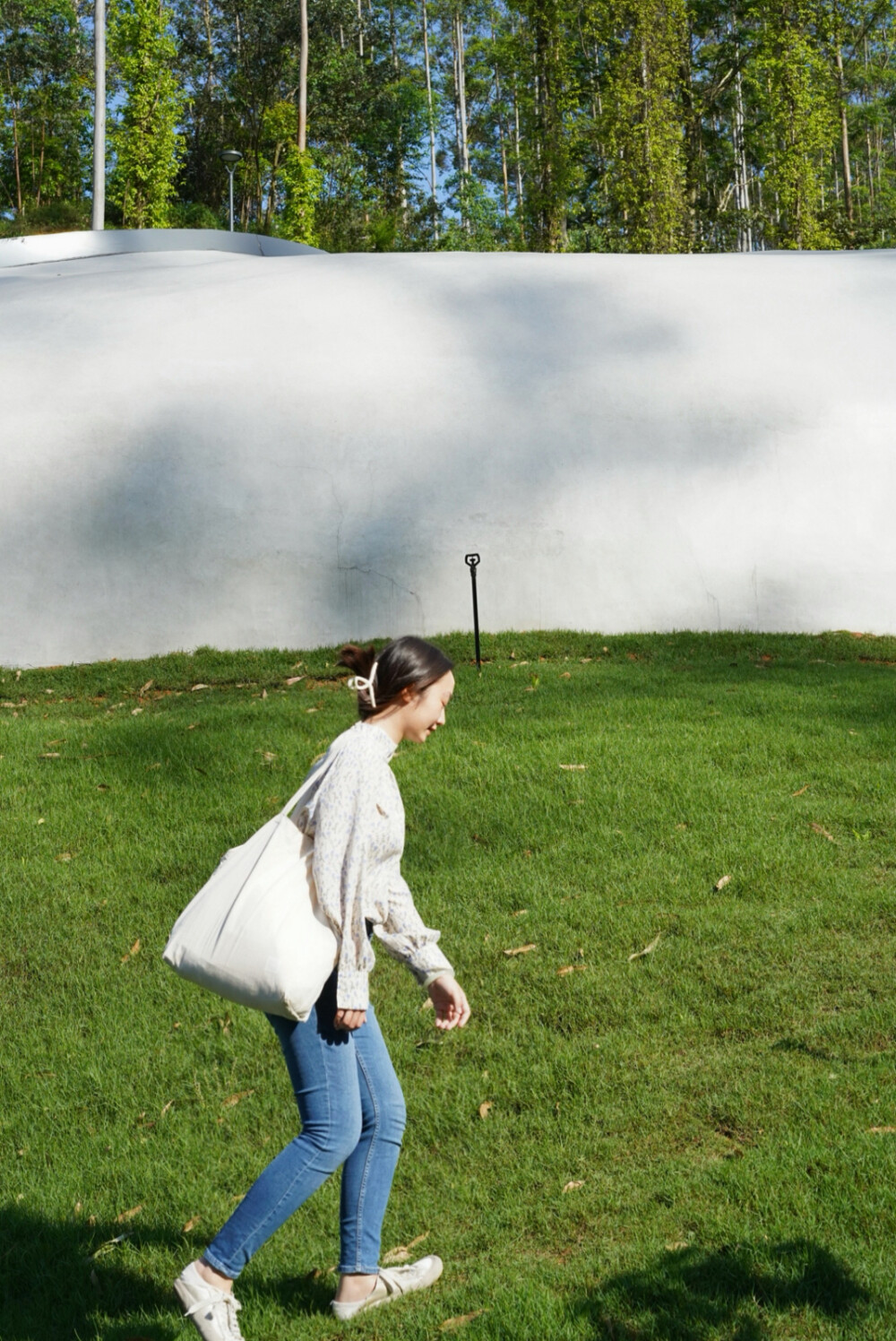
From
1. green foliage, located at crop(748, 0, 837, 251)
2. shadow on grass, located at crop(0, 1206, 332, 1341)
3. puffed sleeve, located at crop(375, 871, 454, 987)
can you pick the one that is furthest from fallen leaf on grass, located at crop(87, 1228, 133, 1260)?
green foliage, located at crop(748, 0, 837, 251)

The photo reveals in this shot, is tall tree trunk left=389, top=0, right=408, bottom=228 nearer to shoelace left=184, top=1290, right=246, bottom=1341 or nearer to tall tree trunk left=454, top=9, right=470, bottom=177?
tall tree trunk left=454, top=9, right=470, bottom=177

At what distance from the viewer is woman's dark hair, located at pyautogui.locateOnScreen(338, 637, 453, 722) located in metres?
2.86

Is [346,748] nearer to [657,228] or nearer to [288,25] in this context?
[657,228]

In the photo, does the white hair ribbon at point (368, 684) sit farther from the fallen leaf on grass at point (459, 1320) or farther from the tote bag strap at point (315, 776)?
the fallen leaf on grass at point (459, 1320)

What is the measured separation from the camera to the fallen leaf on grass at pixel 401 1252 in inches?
131

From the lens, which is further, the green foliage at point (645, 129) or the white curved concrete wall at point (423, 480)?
the green foliage at point (645, 129)

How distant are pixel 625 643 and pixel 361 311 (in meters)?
4.10

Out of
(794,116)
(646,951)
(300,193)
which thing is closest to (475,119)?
(300,193)

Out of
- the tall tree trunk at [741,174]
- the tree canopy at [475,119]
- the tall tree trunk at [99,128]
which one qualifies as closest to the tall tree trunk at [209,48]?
the tree canopy at [475,119]

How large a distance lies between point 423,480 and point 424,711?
8409 mm

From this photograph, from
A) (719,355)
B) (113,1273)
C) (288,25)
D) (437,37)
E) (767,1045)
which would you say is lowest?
(113,1273)

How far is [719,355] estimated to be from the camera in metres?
11.5

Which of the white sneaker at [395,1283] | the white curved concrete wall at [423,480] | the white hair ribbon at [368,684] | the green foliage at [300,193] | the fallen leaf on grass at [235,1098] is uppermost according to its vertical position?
the green foliage at [300,193]

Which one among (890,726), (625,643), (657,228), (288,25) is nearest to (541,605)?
(625,643)
